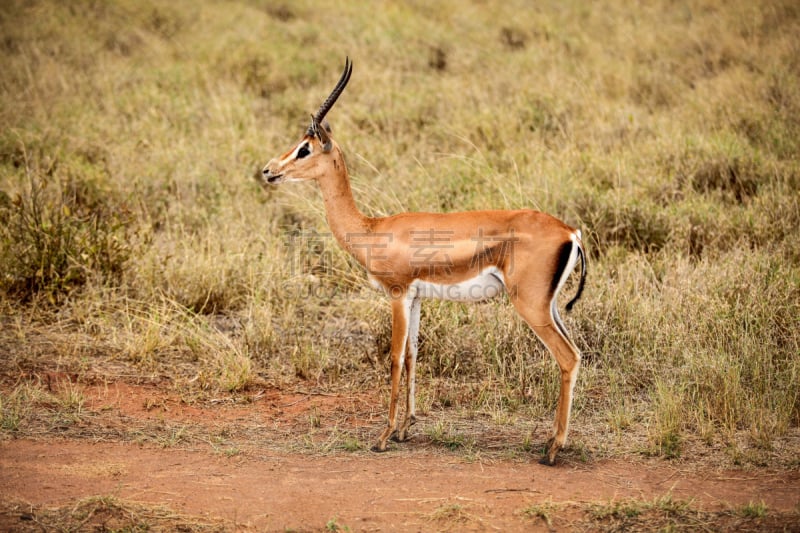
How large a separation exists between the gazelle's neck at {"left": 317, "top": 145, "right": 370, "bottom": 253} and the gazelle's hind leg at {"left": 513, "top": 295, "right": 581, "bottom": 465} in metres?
1.13

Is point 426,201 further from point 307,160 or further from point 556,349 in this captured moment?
point 556,349

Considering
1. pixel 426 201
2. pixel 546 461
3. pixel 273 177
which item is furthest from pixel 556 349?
pixel 426 201

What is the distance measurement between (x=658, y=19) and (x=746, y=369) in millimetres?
8688

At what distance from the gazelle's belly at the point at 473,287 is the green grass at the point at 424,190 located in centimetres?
92

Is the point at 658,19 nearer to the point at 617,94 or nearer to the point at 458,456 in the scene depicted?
the point at 617,94

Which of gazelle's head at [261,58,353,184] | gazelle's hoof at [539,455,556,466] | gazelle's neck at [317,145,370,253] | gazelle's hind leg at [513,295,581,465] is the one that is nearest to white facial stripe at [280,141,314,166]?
gazelle's head at [261,58,353,184]

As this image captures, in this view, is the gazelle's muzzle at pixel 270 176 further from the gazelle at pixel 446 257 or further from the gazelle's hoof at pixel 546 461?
the gazelle's hoof at pixel 546 461

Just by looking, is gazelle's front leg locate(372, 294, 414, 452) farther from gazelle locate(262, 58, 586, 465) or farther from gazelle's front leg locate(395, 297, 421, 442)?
gazelle's front leg locate(395, 297, 421, 442)

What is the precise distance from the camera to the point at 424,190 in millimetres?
7957

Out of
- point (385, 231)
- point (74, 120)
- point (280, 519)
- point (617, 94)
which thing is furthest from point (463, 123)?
point (280, 519)

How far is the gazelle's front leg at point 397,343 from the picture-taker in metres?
4.87

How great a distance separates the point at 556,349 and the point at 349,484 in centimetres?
127

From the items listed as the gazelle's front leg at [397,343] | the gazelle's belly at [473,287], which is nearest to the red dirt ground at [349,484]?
the gazelle's front leg at [397,343]

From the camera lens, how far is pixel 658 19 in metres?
12.9
